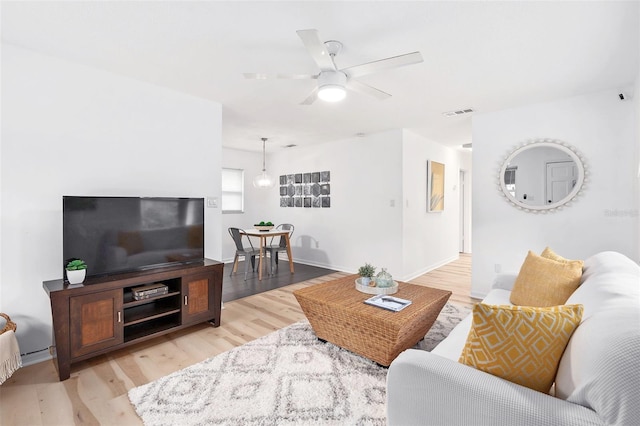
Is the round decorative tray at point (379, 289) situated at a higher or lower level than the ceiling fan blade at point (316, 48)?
lower

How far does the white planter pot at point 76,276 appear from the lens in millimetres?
2197

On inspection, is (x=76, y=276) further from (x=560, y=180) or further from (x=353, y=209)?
(x=560, y=180)

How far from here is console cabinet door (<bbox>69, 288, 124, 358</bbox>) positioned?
215 cm

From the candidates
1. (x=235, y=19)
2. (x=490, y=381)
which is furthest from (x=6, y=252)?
(x=490, y=381)

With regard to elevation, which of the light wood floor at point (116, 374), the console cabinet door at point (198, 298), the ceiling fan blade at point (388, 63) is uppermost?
the ceiling fan blade at point (388, 63)

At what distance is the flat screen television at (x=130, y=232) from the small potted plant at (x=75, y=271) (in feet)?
0.41

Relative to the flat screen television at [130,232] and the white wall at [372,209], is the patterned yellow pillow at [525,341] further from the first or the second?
the white wall at [372,209]

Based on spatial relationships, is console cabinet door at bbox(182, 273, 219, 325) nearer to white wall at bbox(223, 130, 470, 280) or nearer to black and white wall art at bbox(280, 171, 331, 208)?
white wall at bbox(223, 130, 470, 280)

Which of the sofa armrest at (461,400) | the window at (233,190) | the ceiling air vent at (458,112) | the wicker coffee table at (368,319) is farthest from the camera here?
the window at (233,190)

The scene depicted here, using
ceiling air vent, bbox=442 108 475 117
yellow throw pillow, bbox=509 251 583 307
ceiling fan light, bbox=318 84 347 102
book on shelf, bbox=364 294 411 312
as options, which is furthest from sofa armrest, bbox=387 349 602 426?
ceiling air vent, bbox=442 108 475 117

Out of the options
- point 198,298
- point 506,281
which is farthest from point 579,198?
point 198,298

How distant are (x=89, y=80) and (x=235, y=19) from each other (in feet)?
5.25

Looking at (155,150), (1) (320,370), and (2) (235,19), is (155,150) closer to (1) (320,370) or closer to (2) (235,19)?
(2) (235,19)

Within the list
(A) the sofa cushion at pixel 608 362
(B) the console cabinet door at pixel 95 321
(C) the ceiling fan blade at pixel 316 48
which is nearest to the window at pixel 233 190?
(B) the console cabinet door at pixel 95 321
